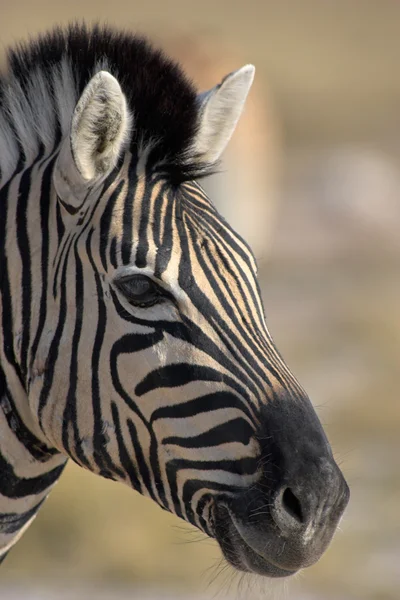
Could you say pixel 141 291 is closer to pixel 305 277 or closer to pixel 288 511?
pixel 288 511

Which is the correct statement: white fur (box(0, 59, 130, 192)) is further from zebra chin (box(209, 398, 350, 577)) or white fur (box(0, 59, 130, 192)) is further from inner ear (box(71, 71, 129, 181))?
zebra chin (box(209, 398, 350, 577))

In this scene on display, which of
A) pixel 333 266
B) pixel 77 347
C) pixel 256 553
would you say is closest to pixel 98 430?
pixel 77 347

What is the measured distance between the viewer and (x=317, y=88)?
34.8m

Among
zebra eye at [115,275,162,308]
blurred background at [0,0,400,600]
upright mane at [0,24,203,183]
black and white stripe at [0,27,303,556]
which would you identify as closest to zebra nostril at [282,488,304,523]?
black and white stripe at [0,27,303,556]

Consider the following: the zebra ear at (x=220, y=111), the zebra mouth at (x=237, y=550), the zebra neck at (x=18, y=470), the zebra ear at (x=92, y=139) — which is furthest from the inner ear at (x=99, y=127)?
the zebra mouth at (x=237, y=550)

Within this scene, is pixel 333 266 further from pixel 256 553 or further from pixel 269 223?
pixel 256 553

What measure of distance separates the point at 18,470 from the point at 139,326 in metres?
0.77

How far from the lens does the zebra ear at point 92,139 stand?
3.13 metres

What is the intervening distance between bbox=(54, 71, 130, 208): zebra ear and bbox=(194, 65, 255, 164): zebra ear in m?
0.38

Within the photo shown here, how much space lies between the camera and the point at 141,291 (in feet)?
10.3

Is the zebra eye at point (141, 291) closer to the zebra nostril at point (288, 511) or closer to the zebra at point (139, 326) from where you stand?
the zebra at point (139, 326)

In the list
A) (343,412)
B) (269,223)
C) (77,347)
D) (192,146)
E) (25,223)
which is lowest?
(343,412)

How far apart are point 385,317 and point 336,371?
1.86m

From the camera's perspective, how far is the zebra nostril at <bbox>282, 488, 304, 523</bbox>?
294cm
